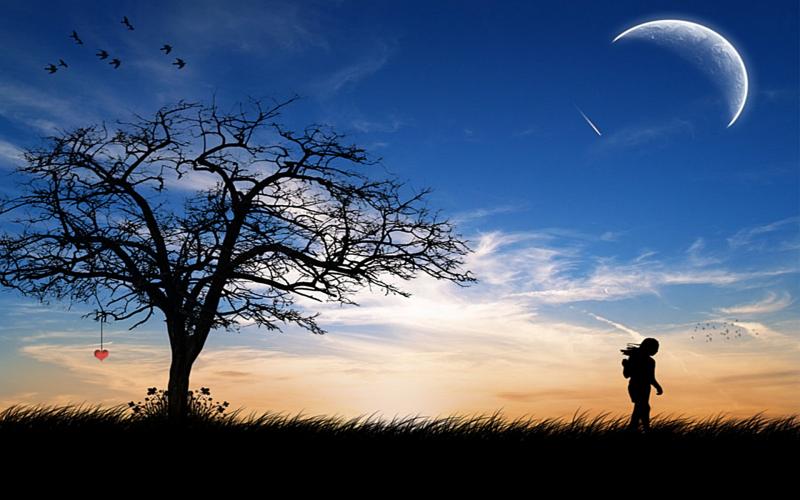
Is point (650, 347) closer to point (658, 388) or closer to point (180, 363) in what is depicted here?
point (658, 388)

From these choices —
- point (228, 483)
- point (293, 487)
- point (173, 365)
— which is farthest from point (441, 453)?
point (173, 365)

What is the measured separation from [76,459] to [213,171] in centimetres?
992

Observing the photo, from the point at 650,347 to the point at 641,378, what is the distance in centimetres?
71

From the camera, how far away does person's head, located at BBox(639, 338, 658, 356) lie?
1405 centimetres

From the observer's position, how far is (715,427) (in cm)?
1392

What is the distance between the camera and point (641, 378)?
1373 centimetres

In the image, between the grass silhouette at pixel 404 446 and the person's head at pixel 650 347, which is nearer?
the grass silhouette at pixel 404 446

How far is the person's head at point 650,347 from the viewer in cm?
1405

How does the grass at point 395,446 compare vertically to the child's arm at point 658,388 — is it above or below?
below

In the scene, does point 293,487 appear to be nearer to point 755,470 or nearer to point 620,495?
point 620,495

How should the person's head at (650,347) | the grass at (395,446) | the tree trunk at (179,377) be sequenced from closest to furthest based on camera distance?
the grass at (395,446), the person's head at (650,347), the tree trunk at (179,377)

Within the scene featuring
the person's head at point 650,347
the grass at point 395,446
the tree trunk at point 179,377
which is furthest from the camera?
the tree trunk at point 179,377

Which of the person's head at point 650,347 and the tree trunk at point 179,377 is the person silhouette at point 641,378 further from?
the tree trunk at point 179,377

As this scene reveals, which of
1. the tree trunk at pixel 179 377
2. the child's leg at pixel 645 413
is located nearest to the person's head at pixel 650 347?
the child's leg at pixel 645 413
